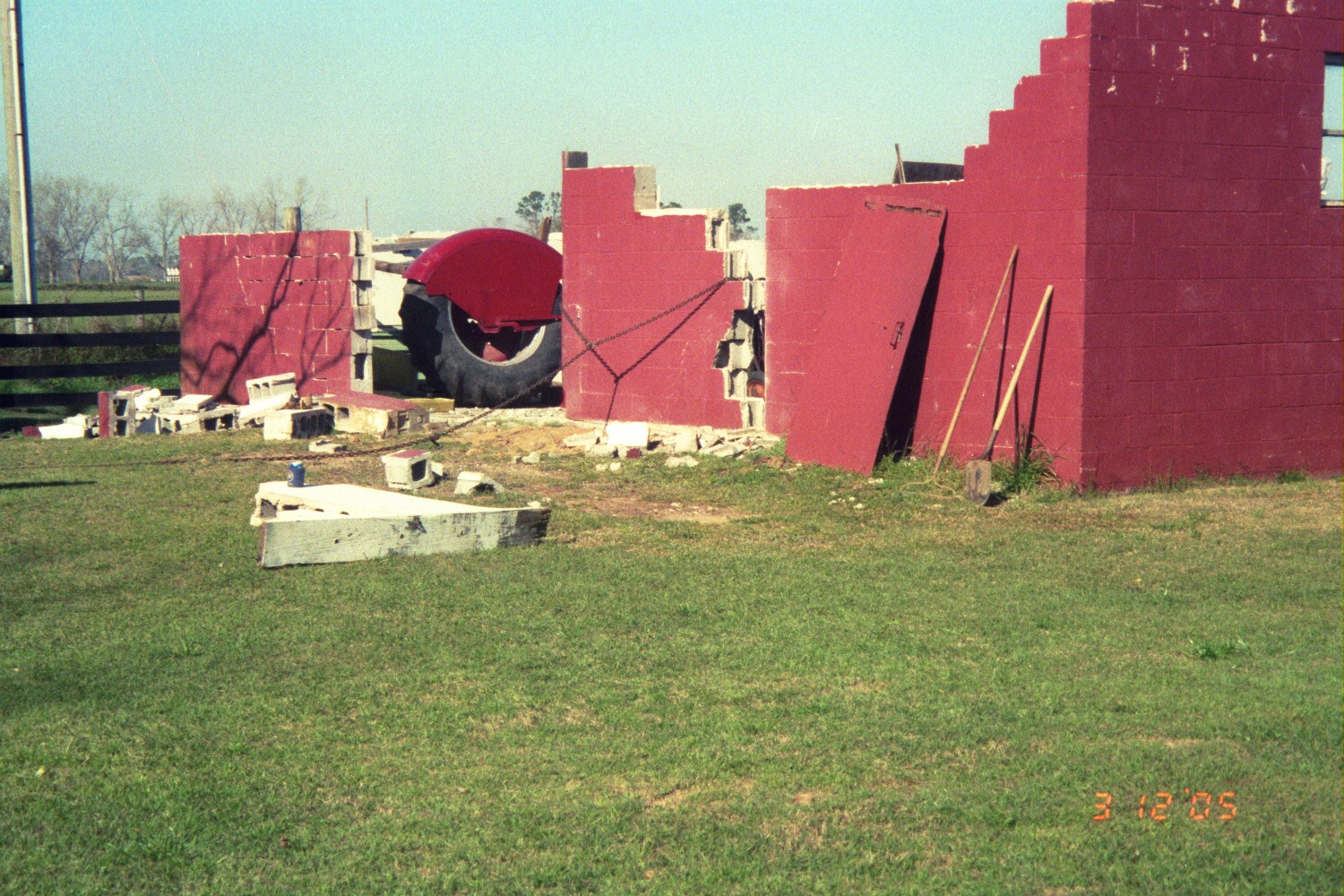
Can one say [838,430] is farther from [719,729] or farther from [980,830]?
[980,830]

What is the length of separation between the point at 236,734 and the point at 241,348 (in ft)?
47.5

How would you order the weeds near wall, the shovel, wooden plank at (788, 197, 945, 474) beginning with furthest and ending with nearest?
wooden plank at (788, 197, 945, 474) < the weeds near wall < the shovel

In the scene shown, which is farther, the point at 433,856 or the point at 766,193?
the point at 766,193

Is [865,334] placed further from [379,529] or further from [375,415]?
[375,415]

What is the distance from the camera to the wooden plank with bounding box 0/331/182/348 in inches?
687

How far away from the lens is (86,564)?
798 centimetres

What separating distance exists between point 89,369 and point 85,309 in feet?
3.01

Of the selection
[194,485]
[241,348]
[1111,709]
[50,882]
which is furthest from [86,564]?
[241,348]

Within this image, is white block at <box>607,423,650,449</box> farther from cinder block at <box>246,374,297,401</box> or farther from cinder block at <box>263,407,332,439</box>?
cinder block at <box>246,374,297,401</box>

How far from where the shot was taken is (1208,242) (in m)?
10.6

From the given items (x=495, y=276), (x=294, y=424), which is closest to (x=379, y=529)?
(x=294, y=424)

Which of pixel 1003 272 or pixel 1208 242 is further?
pixel 1003 272

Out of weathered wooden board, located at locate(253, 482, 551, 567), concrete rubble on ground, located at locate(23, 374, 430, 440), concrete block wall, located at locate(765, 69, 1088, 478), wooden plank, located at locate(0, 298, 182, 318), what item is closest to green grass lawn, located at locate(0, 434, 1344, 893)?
weathered wooden board, located at locate(253, 482, 551, 567)
